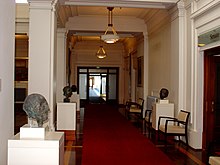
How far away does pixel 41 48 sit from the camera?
25.7 feet

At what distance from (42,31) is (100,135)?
3.48 metres

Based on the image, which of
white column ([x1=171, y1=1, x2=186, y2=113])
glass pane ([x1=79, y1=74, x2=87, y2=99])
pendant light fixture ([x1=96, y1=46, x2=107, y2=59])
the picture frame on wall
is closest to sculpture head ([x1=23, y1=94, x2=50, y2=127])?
white column ([x1=171, y1=1, x2=186, y2=113])

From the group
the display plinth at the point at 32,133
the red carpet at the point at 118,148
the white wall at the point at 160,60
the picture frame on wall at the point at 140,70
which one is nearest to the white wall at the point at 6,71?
the display plinth at the point at 32,133

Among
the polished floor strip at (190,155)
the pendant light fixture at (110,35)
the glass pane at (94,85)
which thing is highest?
the pendant light fixture at (110,35)

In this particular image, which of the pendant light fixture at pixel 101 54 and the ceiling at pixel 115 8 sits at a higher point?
the ceiling at pixel 115 8

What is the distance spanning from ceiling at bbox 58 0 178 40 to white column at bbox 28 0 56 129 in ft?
3.86

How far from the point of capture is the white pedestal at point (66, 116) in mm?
8703

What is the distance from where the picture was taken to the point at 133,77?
1770 centimetres

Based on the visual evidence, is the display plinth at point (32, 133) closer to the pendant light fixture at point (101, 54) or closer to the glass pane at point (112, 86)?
the pendant light fixture at point (101, 54)

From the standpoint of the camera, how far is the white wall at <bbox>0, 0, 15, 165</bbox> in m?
3.97

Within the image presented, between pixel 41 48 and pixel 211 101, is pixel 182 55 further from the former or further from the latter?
pixel 41 48

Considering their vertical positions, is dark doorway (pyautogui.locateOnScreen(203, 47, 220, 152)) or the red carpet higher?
dark doorway (pyautogui.locateOnScreen(203, 47, 220, 152))

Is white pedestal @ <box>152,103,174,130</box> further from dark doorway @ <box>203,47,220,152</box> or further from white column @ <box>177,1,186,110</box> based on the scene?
dark doorway @ <box>203,47,220,152</box>

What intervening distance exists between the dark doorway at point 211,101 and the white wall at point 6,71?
4587 mm
